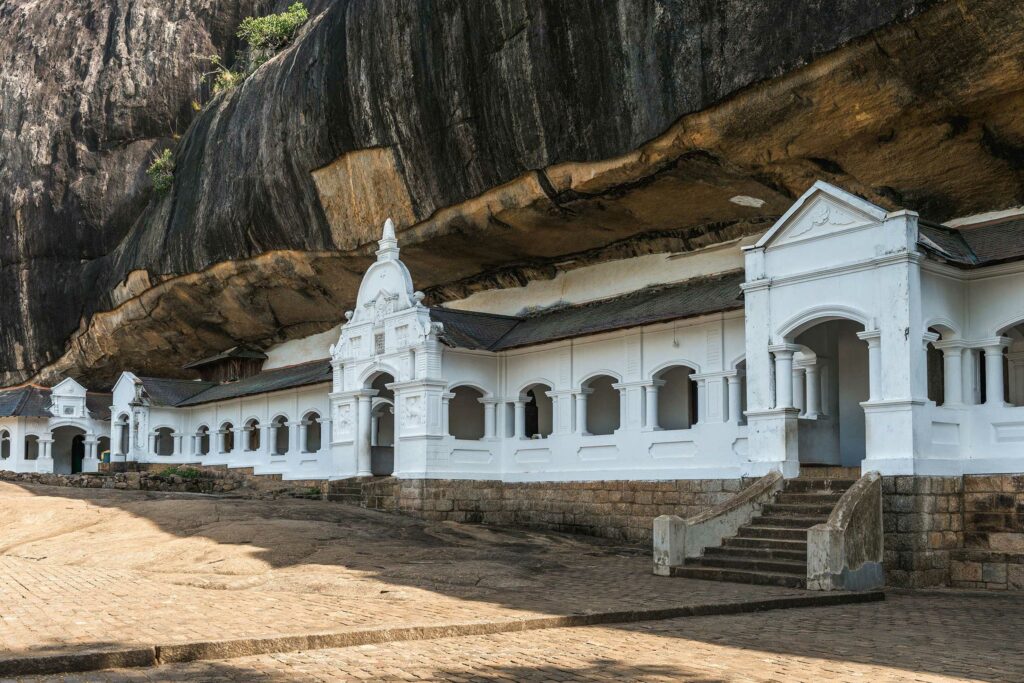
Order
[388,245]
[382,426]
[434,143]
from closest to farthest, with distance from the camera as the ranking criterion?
[434,143] < [388,245] < [382,426]

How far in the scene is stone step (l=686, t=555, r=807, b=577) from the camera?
15141 millimetres

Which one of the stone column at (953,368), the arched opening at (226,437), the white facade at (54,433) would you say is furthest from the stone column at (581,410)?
the white facade at (54,433)

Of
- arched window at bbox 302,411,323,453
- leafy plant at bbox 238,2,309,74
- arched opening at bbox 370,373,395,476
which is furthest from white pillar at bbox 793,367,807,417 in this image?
leafy plant at bbox 238,2,309,74

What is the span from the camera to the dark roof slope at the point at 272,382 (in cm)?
3275

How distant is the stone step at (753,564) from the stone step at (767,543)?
0.27 metres

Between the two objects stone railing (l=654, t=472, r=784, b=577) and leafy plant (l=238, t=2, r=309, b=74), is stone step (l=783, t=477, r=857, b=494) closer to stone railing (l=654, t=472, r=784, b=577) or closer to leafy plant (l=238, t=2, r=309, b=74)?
stone railing (l=654, t=472, r=784, b=577)

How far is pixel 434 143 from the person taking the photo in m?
25.6

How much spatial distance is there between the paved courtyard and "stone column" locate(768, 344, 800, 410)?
349 cm

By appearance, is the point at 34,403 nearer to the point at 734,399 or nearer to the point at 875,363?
the point at 734,399

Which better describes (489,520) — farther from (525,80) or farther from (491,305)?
(525,80)

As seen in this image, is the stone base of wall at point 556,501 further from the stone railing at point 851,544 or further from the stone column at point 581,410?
the stone railing at point 851,544

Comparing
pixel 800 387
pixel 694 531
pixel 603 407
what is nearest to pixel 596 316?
pixel 603 407

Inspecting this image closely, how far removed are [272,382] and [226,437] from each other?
20.0ft

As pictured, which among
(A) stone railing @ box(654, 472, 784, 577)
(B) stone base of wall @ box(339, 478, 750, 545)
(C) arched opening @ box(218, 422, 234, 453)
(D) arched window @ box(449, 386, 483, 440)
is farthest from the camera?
(C) arched opening @ box(218, 422, 234, 453)
